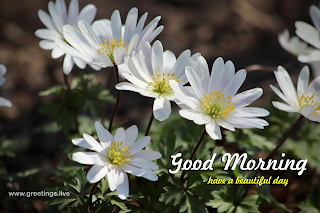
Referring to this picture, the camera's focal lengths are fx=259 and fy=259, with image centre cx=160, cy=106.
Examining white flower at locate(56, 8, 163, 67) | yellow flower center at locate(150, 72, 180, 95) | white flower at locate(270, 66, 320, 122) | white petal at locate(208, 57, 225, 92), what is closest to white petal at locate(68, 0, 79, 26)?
white flower at locate(56, 8, 163, 67)

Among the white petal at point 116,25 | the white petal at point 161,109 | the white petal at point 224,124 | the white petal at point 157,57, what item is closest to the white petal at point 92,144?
the white petal at point 161,109

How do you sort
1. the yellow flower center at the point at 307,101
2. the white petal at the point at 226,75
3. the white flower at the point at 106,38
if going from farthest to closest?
the yellow flower center at the point at 307,101 → the white petal at the point at 226,75 → the white flower at the point at 106,38

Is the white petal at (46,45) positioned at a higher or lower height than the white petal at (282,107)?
lower

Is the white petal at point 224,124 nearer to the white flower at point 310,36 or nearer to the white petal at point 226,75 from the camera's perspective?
the white petal at point 226,75

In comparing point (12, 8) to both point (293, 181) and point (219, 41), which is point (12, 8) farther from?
point (293, 181)

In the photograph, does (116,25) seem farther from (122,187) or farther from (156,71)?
(122,187)
